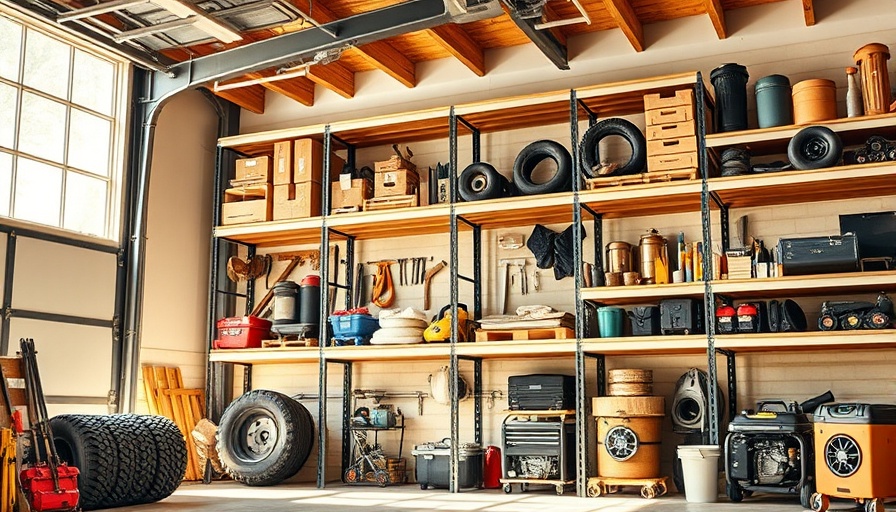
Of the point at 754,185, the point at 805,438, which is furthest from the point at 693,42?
the point at 805,438

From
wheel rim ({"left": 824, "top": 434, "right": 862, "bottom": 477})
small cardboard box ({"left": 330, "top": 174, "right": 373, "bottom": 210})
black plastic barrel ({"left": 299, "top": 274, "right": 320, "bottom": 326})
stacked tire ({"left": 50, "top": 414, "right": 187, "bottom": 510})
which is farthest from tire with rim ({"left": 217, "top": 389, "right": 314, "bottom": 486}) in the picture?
wheel rim ({"left": 824, "top": 434, "right": 862, "bottom": 477})

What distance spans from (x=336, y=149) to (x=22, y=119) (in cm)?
320

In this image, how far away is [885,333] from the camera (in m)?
7.17

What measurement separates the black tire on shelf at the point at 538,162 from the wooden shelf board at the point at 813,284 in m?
1.71

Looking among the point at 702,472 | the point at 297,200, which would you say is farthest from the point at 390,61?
the point at 702,472

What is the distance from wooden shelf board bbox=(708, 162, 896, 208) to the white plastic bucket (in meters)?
2.18

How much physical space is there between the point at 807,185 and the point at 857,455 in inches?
96.7

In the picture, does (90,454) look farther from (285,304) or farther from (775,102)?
(775,102)

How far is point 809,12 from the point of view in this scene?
26.9 feet

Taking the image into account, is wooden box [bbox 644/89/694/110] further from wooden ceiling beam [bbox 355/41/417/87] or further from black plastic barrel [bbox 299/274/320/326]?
black plastic barrel [bbox 299/274/320/326]

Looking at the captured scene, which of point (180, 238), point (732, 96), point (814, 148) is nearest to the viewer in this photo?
point (814, 148)

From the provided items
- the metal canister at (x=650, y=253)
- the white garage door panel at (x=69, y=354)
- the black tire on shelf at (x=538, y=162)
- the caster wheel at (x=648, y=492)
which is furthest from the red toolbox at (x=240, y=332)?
the caster wheel at (x=648, y=492)

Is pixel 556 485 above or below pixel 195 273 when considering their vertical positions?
below

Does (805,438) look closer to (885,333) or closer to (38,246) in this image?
A: (885,333)
